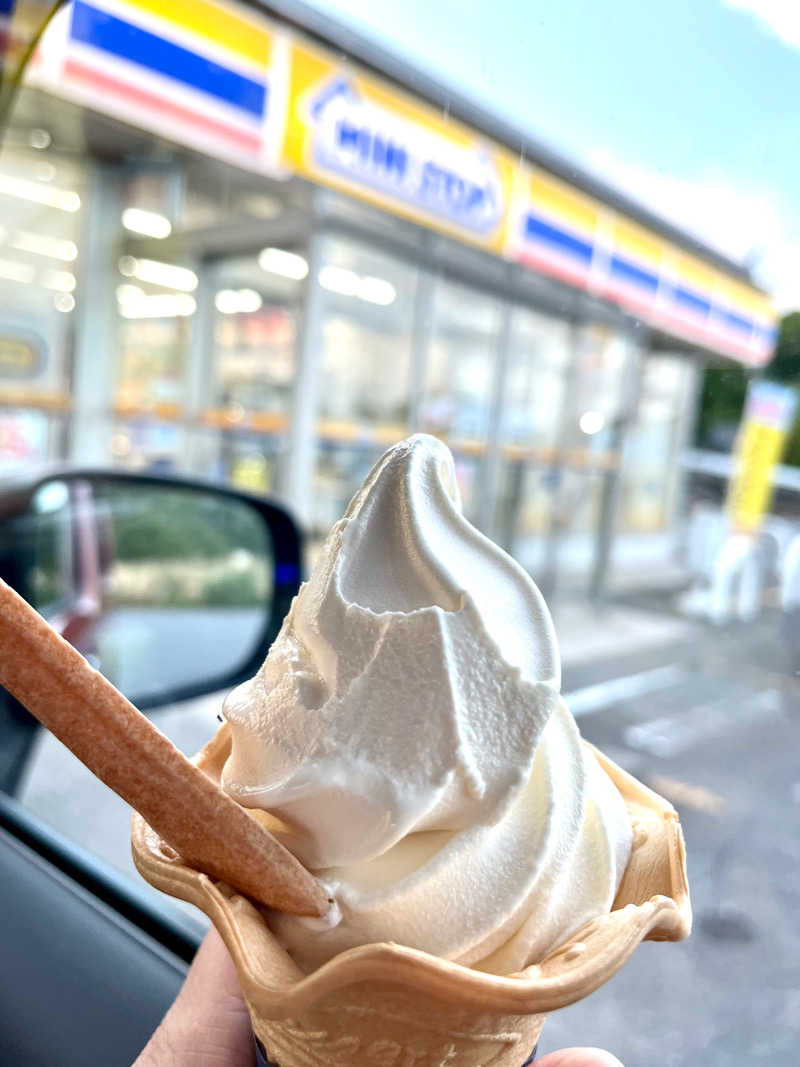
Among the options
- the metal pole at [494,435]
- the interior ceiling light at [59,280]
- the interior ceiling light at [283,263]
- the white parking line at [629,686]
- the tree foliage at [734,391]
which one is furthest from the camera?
the interior ceiling light at [59,280]

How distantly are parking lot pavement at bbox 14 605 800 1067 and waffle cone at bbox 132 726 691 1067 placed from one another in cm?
37

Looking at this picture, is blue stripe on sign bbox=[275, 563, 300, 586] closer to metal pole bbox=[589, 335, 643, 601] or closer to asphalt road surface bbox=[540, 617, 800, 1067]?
asphalt road surface bbox=[540, 617, 800, 1067]

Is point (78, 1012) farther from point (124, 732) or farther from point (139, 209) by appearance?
point (139, 209)

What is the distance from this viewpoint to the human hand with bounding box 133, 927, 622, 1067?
0.75m

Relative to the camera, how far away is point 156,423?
4.77m

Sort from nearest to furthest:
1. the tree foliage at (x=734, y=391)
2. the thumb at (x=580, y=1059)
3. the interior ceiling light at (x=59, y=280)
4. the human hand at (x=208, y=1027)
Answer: the thumb at (x=580, y=1059)
the human hand at (x=208, y=1027)
the tree foliage at (x=734, y=391)
the interior ceiling light at (x=59, y=280)

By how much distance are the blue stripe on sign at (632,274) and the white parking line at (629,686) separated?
0.72 meters

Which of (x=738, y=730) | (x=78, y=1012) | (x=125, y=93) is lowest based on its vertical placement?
(x=78, y=1012)

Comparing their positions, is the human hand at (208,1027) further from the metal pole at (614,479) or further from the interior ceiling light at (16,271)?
the interior ceiling light at (16,271)

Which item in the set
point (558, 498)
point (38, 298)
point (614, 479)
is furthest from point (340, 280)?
point (614, 479)

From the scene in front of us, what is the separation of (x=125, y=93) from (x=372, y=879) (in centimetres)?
216

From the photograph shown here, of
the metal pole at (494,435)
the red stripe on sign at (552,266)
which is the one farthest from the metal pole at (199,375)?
the red stripe on sign at (552,266)

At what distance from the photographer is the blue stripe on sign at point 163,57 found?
6.01ft

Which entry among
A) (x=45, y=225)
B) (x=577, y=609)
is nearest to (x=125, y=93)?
(x=577, y=609)
